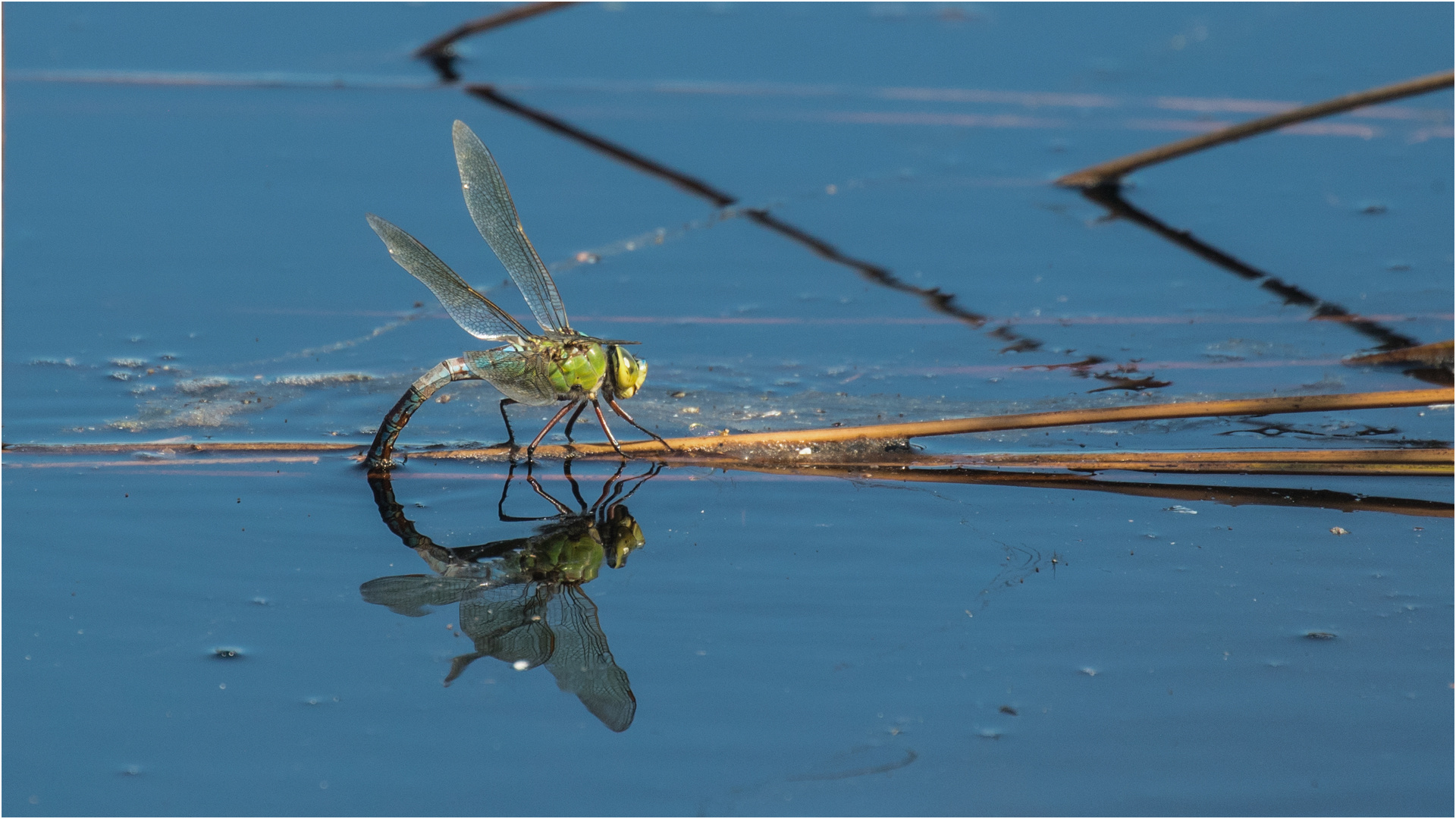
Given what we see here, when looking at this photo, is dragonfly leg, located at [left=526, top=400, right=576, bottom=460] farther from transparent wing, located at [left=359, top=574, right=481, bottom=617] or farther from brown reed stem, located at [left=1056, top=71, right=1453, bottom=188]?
brown reed stem, located at [left=1056, top=71, right=1453, bottom=188]

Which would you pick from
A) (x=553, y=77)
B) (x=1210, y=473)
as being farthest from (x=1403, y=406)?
(x=553, y=77)

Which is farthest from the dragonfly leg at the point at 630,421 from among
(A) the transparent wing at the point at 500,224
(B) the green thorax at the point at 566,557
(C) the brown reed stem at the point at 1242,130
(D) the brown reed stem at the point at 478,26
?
(D) the brown reed stem at the point at 478,26

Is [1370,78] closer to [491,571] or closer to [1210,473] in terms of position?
[1210,473]

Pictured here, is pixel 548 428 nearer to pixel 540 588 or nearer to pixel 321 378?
pixel 540 588

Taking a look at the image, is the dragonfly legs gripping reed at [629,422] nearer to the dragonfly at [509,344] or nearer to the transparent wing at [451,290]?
the dragonfly at [509,344]

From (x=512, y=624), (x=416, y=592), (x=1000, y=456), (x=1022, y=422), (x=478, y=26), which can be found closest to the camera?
(x=512, y=624)

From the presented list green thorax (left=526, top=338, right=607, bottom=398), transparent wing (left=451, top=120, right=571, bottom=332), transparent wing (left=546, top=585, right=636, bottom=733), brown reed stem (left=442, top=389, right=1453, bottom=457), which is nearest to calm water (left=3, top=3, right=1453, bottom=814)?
→ transparent wing (left=546, top=585, right=636, bottom=733)

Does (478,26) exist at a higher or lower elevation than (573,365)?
higher

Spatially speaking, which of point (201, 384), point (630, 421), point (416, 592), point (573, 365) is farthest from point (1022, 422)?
point (201, 384)
